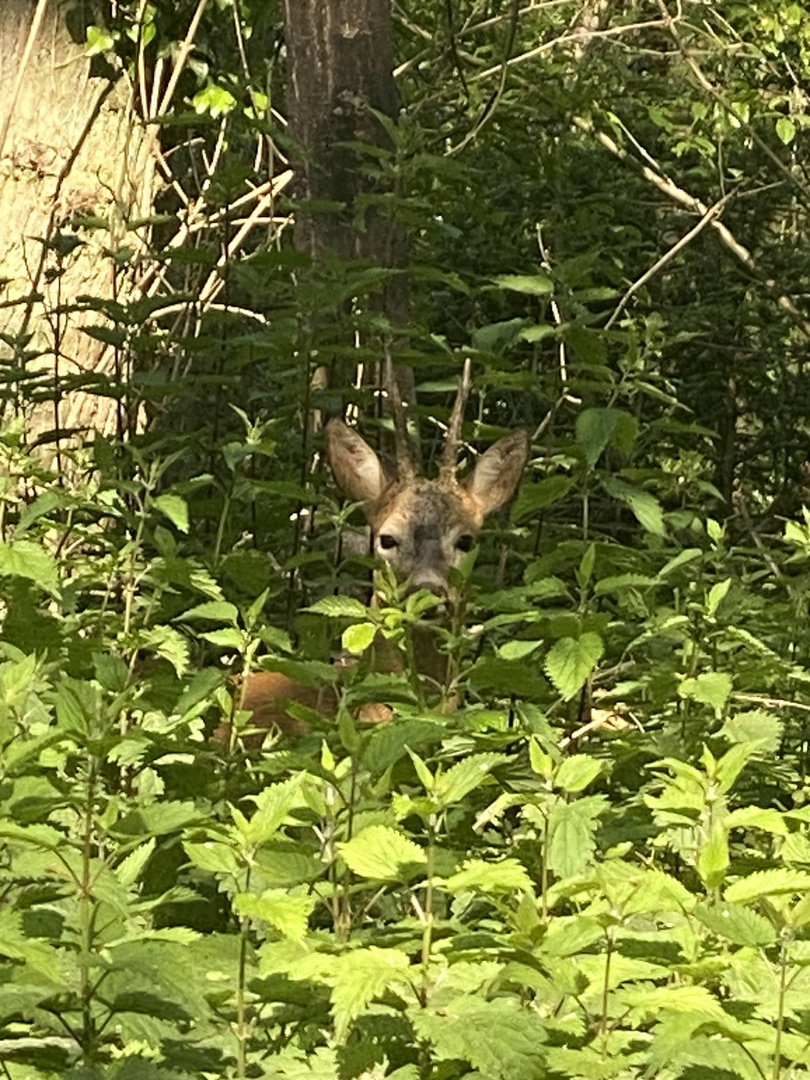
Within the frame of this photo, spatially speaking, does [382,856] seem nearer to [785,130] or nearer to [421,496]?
[421,496]

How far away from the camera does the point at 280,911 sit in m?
2.51

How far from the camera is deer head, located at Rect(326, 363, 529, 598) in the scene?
6305mm

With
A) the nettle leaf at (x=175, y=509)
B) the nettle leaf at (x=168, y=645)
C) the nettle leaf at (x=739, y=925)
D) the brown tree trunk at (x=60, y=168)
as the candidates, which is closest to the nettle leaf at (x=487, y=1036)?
the nettle leaf at (x=739, y=925)

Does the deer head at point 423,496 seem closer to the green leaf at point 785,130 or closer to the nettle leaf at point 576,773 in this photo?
the green leaf at point 785,130

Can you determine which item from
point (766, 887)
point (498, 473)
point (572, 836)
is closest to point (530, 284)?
point (498, 473)

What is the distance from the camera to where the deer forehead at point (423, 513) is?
6523mm

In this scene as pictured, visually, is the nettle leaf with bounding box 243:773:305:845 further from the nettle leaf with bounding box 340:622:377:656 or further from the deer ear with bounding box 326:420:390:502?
the deer ear with bounding box 326:420:390:502

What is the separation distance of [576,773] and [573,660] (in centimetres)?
93

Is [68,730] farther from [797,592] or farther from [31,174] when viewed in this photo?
[31,174]

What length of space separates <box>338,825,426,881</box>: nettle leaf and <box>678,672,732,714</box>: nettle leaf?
1.35 m

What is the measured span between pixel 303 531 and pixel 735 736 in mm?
2293

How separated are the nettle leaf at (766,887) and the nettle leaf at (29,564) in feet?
6.00

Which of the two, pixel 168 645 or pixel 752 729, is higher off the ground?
pixel 168 645

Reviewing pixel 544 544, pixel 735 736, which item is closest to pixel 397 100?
pixel 544 544
